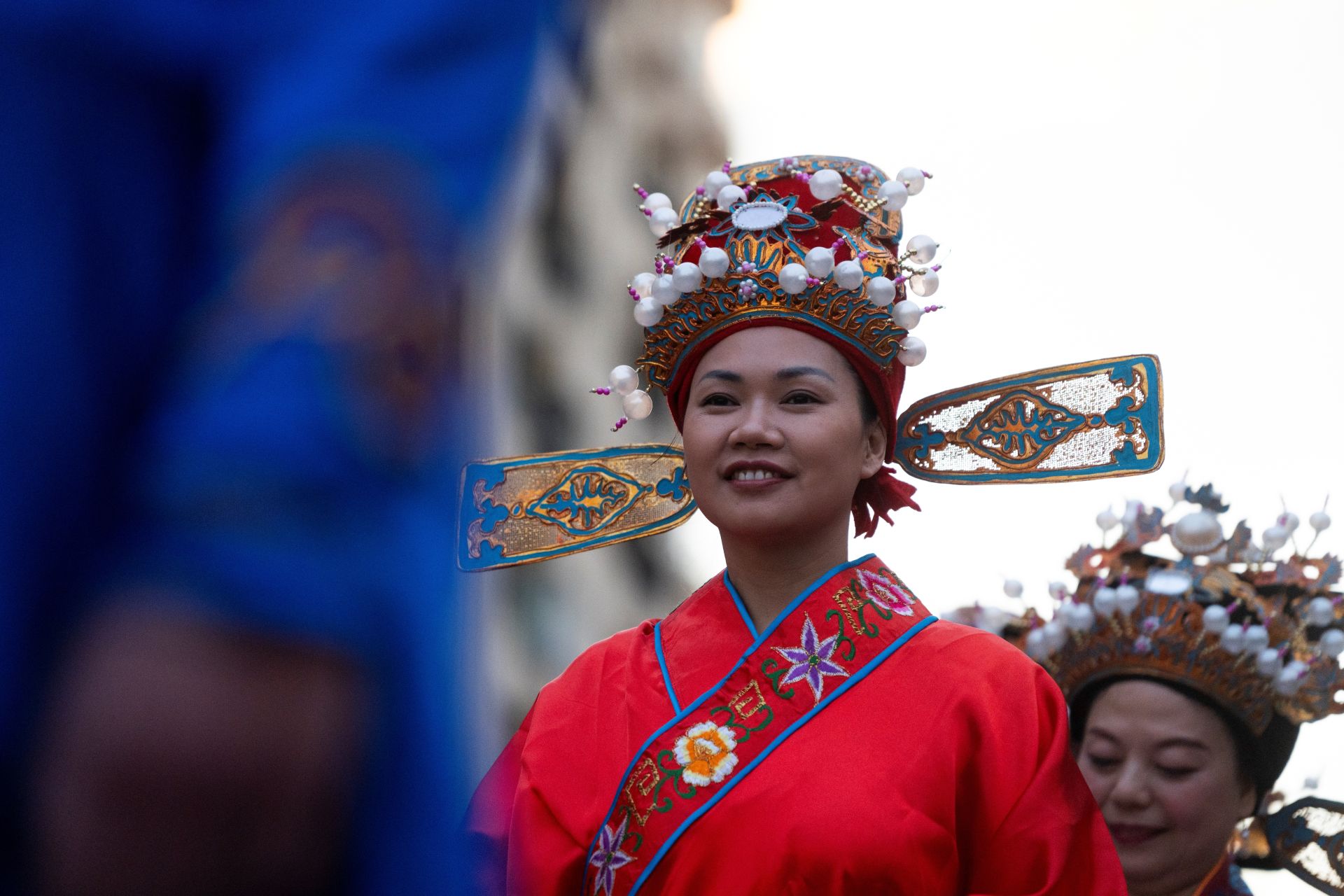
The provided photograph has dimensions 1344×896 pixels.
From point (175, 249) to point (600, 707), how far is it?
192 centimetres

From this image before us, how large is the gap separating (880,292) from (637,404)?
1.60 ft

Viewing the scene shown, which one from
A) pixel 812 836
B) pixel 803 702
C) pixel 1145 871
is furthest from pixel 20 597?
pixel 1145 871

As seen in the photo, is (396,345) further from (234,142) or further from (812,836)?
(812,836)

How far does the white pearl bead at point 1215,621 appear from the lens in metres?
3.37

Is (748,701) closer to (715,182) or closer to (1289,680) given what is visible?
(715,182)

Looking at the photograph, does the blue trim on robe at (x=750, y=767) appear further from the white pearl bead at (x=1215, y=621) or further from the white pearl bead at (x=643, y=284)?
the white pearl bead at (x=1215, y=621)

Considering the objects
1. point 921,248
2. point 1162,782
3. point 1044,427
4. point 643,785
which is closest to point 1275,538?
point 1162,782

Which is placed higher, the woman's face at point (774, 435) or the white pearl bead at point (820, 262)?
the white pearl bead at point (820, 262)

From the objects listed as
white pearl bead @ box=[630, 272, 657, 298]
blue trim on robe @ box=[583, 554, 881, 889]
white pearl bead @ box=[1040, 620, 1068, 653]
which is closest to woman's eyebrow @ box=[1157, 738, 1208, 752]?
white pearl bead @ box=[1040, 620, 1068, 653]

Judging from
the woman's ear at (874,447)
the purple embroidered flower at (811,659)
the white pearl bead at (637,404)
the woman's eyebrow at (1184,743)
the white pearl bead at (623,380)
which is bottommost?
the woman's eyebrow at (1184,743)

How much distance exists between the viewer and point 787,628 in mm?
2551

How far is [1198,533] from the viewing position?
3477 mm

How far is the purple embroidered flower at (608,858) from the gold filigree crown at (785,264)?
745 mm

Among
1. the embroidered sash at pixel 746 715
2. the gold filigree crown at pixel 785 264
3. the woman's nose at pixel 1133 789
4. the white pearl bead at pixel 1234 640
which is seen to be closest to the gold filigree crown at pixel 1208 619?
the white pearl bead at pixel 1234 640
